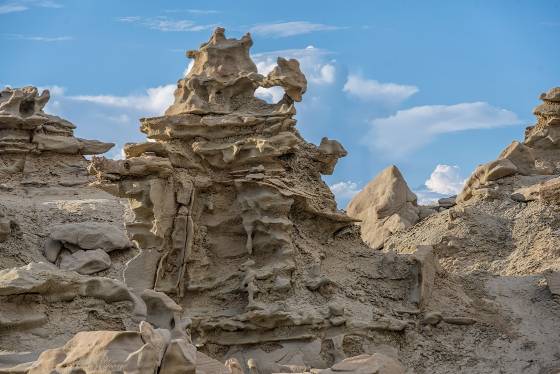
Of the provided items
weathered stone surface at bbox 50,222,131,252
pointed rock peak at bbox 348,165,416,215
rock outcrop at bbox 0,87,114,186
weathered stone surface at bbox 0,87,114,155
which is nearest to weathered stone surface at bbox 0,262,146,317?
weathered stone surface at bbox 50,222,131,252

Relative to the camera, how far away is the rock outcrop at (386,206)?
18062 millimetres

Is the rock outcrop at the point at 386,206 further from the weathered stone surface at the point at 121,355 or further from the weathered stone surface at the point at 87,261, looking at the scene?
the weathered stone surface at the point at 121,355

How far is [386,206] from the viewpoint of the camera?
1864cm

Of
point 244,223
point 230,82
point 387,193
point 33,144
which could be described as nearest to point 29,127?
point 33,144

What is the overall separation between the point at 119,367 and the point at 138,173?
6.06 m

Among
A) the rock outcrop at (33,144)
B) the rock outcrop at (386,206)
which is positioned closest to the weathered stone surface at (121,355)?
the rock outcrop at (386,206)

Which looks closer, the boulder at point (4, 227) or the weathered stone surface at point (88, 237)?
the boulder at point (4, 227)

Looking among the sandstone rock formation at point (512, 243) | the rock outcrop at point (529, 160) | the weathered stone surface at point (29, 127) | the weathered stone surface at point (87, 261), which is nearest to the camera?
the sandstone rock formation at point (512, 243)

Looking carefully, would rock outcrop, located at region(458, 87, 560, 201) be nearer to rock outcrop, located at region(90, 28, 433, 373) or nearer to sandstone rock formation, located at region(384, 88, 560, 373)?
sandstone rock formation, located at region(384, 88, 560, 373)

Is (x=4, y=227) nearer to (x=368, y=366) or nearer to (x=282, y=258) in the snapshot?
(x=282, y=258)

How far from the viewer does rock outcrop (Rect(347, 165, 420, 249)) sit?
Answer: 59.3 feet

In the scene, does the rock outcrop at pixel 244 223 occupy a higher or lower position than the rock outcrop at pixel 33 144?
lower

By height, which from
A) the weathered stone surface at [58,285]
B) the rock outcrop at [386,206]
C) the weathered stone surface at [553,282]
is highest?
the rock outcrop at [386,206]

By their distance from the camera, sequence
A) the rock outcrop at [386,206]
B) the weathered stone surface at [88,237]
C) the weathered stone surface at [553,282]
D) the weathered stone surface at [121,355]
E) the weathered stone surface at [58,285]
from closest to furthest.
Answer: the weathered stone surface at [121,355]
the weathered stone surface at [58,285]
the weathered stone surface at [553,282]
the weathered stone surface at [88,237]
the rock outcrop at [386,206]
